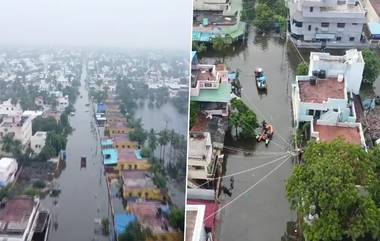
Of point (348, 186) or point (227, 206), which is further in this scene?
point (227, 206)

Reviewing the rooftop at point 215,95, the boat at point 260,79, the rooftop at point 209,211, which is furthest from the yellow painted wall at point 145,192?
the boat at point 260,79

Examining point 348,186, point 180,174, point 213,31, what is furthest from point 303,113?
point 180,174

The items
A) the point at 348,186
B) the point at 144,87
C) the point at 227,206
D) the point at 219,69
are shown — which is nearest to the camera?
the point at 144,87

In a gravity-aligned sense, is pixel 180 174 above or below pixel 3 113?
below

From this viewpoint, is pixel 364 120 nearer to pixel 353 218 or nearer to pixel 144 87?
pixel 353 218

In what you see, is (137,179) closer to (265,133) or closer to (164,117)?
(164,117)
